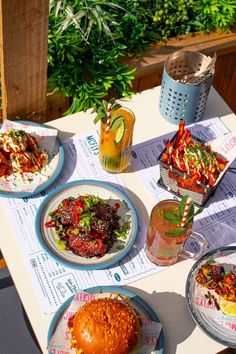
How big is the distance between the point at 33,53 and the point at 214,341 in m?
1.19

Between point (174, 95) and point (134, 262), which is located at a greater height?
point (174, 95)

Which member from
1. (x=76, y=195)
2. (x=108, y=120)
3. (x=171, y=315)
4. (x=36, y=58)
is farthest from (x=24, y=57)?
(x=171, y=315)

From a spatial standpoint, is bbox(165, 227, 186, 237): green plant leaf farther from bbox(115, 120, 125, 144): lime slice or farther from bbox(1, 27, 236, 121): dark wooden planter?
bbox(1, 27, 236, 121): dark wooden planter

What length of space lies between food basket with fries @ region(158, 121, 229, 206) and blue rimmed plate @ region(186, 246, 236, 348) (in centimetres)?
23

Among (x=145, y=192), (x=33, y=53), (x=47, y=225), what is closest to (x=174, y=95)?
(x=145, y=192)

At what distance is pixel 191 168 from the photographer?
197 centimetres

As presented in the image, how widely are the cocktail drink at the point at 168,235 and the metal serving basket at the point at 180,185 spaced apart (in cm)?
16

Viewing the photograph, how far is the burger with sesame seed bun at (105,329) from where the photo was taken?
61.4 inches

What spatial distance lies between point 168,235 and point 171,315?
0.87 ft

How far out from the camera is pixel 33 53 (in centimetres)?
204

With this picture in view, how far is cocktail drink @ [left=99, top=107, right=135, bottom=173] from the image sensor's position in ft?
6.40

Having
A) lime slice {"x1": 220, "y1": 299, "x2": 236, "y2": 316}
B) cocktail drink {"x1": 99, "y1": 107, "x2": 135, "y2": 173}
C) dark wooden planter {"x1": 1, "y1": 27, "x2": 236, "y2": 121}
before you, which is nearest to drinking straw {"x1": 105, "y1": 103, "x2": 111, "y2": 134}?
cocktail drink {"x1": 99, "y1": 107, "x2": 135, "y2": 173}

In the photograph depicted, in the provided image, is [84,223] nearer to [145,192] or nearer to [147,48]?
[145,192]

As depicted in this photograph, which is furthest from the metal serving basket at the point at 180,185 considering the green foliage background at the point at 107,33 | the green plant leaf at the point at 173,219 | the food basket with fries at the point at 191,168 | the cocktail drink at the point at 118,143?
the green foliage background at the point at 107,33
